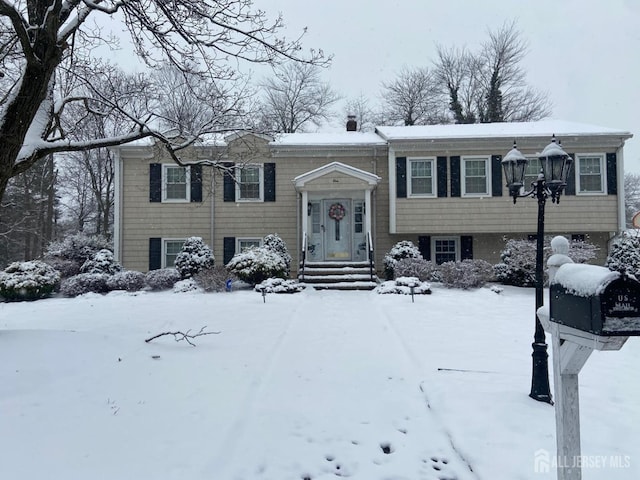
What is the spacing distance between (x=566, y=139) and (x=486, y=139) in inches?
105

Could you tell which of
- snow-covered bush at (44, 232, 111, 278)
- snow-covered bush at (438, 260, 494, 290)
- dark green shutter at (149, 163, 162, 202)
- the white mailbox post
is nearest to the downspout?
snow-covered bush at (44, 232, 111, 278)

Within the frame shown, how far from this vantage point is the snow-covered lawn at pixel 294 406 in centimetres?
291

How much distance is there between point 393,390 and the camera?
14.5 ft

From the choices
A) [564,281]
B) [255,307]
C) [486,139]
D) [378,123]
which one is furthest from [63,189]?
[564,281]

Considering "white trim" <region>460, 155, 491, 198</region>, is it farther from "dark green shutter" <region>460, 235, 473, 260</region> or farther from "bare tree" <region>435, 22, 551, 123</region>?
"bare tree" <region>435, 22, 551, 123</region>

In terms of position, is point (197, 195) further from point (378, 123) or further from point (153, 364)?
point (378, 123)

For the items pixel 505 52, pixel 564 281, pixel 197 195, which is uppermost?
pixel 505 52

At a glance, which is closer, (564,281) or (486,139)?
(564,281)

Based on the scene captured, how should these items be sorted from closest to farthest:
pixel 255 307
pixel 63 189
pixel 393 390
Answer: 1. pixel 393 390
2. pixel 255 307
3. pixel 63 189

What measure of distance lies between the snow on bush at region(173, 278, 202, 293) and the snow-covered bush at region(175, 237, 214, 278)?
73 centimetres

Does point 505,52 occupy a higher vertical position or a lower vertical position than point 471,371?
higher

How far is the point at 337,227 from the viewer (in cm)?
1495

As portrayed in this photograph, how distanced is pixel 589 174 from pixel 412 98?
1883 centimetres

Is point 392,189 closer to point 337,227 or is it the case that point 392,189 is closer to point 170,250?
point 337,227
